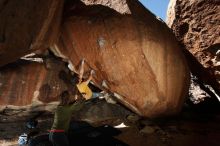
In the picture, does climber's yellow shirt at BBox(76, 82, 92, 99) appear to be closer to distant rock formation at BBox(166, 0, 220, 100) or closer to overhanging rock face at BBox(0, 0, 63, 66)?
overhanging rock face at BBox(0, 0, 63, 66)

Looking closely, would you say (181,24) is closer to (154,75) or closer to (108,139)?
(154,75)

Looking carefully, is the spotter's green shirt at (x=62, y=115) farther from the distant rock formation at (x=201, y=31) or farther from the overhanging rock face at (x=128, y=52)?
the distant rock formation at (x=201, y=31)

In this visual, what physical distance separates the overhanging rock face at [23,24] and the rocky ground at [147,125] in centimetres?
265

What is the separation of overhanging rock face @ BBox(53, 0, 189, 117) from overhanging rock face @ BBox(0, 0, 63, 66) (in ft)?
2.59

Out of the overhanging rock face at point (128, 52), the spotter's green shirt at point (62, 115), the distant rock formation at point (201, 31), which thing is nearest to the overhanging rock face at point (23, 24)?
the overhanging rock face at point (128, 52)

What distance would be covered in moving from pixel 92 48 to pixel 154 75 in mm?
1537

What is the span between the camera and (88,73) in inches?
257

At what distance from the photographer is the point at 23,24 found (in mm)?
4656

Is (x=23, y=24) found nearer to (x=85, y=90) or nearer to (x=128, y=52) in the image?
(x=85, y=90)

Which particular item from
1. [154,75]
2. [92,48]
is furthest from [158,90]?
[92,48]

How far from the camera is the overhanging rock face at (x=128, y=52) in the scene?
6.08 metres

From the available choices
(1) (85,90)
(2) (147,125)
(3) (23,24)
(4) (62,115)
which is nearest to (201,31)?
(2) (147,125)

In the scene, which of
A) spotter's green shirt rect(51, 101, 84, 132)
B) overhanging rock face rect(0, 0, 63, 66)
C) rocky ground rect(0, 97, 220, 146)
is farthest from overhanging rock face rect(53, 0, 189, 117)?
spotter's green shirt rect(51, 101, 84, 132)

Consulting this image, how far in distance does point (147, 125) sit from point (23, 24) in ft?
12.8
